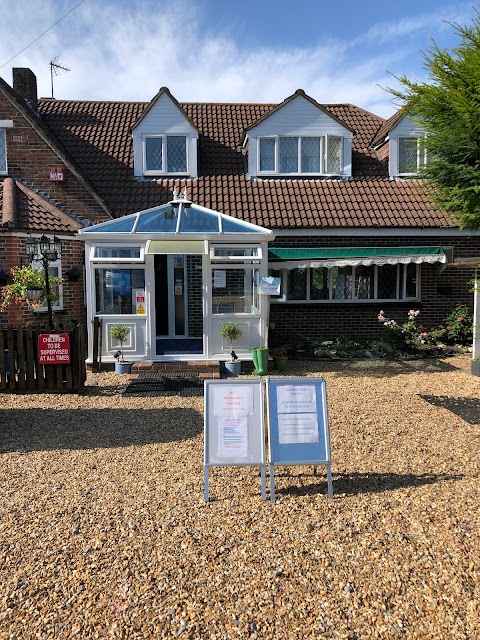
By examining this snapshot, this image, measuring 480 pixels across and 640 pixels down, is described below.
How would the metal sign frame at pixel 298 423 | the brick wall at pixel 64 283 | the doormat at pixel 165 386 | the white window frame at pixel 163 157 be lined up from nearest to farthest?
1. the metal sign frame at pixel 298 423
2. the doormat at pixel 165 386
3. the brick wall at pixel 64 283
4. the white window frame at pixel 163 157

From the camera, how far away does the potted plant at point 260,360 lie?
10.4 m

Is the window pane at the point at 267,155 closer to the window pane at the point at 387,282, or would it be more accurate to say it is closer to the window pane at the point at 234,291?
the window pane at the point at 387,282

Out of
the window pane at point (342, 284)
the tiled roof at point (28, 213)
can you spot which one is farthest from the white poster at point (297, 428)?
the window pane at point (342, 284)

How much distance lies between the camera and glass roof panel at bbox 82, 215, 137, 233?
10.7 meters

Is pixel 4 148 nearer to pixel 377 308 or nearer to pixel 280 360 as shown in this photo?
pixel 280 360

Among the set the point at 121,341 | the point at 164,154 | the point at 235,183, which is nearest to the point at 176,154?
the point at 164,154

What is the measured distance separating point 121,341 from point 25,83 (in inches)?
412

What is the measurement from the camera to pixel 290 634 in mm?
2900

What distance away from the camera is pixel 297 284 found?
44.9 ft

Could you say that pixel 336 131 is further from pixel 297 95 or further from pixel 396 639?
pixel 396 639

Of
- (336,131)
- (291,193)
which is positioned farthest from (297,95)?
(291,193)

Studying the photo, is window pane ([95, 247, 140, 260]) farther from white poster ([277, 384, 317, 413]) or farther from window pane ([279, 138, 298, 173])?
white poster ([277, 384, 317, 413])

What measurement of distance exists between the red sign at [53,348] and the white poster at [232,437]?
4.98 metres

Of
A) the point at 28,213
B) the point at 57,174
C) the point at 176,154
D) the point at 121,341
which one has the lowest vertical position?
the point at 121,341
